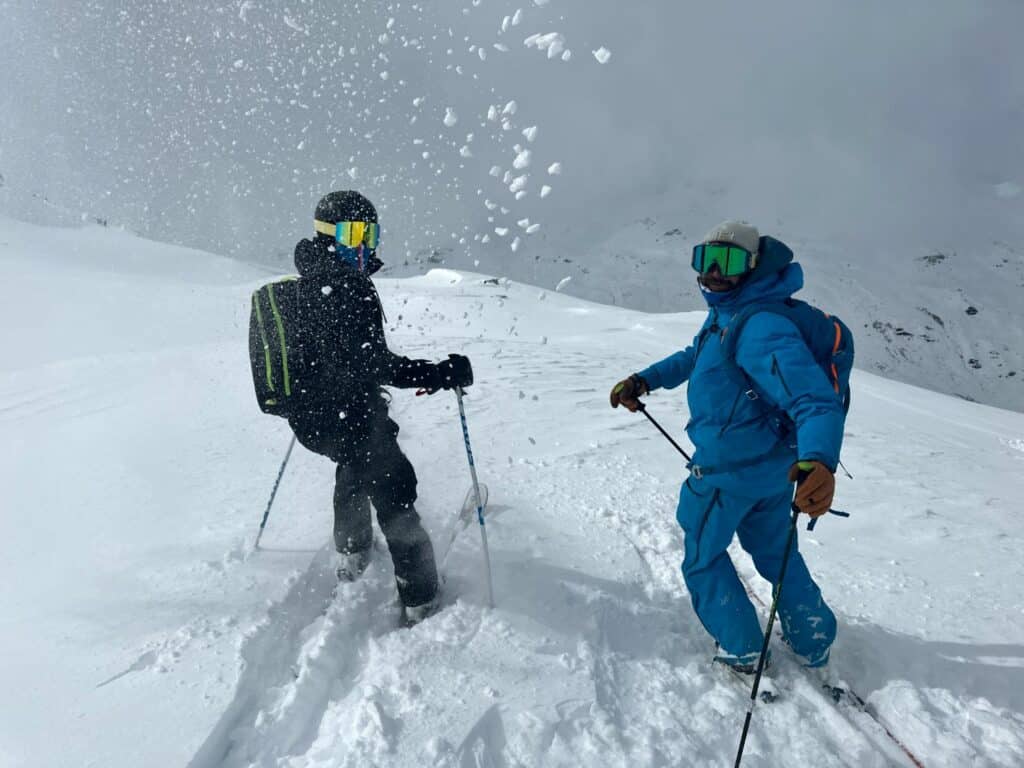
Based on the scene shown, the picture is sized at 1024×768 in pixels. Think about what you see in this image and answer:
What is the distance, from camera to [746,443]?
2.73m

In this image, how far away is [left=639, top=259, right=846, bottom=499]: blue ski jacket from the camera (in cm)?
235

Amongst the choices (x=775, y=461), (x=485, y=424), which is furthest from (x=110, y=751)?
(x=485, y=424)

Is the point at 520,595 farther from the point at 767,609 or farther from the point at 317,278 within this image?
the point at 317,278

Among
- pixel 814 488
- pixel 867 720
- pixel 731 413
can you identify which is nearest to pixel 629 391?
pixel 731 413

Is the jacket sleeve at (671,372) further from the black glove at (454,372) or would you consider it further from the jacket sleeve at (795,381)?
the black glove at (454,372)

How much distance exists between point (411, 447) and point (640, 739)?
13.2ft

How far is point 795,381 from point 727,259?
2.13 ft

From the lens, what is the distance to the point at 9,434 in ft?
19.3

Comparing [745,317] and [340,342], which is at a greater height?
[745,317]

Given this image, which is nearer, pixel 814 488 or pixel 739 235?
pixel 814 488

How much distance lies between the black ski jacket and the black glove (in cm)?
7

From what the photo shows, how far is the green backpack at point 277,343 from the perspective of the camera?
2.99 meters

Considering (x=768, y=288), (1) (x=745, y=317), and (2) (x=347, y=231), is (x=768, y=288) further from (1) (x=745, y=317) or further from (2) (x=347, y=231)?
(2) (x=347, y=231)

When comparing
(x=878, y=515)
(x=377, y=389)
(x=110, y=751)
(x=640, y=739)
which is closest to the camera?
(x=110, y=751)
